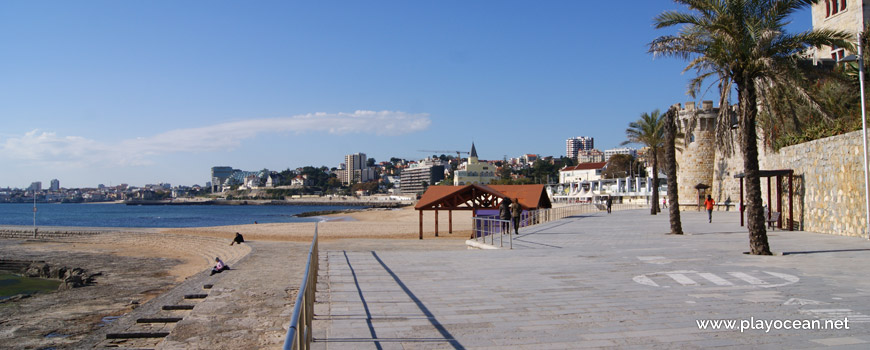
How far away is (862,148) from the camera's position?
1463cm

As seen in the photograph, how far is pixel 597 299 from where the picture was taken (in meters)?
7.41

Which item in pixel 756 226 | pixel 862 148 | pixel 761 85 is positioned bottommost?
pixel 756 226

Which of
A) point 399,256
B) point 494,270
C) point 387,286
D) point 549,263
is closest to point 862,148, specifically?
point 549,263

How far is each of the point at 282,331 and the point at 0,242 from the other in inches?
1633

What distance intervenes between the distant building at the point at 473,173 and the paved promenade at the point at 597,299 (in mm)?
136823

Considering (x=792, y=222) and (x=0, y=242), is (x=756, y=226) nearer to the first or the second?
(x=792, y=222)

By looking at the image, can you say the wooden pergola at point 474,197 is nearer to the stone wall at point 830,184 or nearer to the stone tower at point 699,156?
the stone wall at point 830,184

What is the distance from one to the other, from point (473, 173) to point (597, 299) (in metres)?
150

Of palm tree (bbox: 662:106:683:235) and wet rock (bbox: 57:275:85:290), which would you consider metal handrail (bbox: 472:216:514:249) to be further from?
wet rock (bbox: 57:275:85:290)

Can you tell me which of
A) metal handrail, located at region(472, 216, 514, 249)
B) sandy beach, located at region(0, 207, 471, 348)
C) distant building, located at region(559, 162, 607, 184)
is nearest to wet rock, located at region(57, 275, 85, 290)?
sandy beach, located at region(0, 207, 471, 348)

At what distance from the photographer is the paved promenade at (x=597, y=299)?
547 centimetres

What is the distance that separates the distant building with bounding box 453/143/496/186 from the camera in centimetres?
15412

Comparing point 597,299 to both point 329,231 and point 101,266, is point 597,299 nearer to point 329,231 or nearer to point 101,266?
point 101,266

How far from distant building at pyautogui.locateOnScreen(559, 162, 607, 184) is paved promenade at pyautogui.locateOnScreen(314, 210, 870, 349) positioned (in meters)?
100
